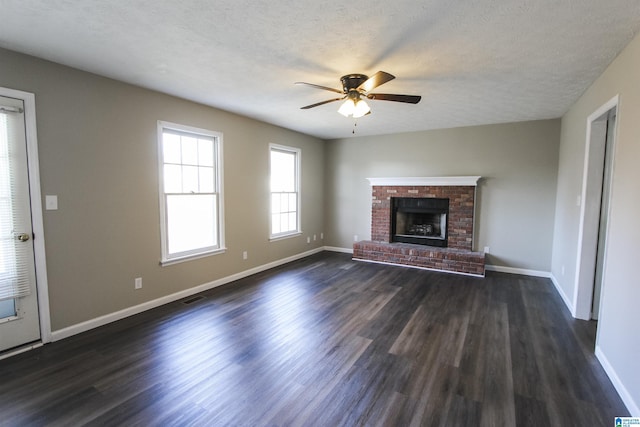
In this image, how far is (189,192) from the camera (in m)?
3.97

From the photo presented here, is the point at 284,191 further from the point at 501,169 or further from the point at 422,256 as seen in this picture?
the point at 501,169

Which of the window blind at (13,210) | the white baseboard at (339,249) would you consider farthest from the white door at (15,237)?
the white baseboard at (339,249)

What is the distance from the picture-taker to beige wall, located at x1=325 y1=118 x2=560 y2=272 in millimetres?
4832

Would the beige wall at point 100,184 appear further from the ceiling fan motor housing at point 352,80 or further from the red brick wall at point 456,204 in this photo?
the red brick wall at point 456,204

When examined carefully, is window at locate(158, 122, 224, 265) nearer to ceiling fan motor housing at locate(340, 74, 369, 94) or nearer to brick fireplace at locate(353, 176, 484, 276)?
ceiling fan motor housing at locate(340, 74, 369, 94)

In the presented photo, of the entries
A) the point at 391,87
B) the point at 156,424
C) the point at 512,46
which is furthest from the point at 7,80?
the point at 512,46

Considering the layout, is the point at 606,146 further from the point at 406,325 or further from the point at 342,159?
the point at 342,159

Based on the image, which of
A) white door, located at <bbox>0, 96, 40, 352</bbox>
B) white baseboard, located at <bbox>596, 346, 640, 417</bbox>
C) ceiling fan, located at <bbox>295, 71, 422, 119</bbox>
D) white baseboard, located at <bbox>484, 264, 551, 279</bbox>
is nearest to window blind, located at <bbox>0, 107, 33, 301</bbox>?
white door, located at <bbox>0, 96, 40, 352</bbox>

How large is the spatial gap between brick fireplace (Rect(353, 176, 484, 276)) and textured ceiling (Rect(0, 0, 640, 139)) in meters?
2.07

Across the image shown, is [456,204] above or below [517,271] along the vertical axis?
above

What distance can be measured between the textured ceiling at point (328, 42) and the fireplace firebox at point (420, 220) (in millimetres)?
2421

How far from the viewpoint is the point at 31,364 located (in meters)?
2.40

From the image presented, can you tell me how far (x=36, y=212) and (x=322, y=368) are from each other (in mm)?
2834

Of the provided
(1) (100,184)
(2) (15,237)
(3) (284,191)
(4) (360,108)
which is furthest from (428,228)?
(2) (15,237)
